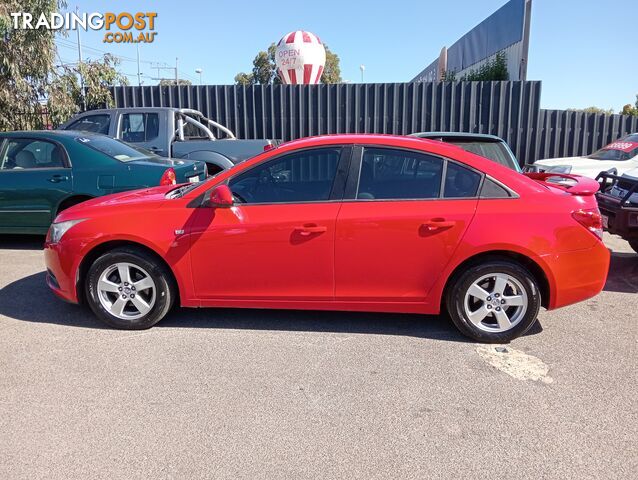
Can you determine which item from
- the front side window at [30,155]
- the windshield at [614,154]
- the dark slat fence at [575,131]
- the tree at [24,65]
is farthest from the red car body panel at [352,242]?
the tree at [24,65]

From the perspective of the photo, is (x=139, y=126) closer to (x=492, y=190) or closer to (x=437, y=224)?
(x=437, y=224)

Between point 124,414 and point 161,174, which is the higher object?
point 161,174

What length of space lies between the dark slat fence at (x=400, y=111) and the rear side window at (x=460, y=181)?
28.7 ft

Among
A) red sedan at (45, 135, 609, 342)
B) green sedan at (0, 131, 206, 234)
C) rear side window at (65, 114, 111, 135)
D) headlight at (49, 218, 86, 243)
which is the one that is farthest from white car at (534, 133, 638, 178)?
rear side window at (65, 114, 111, 135)

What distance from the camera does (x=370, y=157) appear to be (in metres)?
4.11

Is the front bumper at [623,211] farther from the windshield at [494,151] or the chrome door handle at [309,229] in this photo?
the chrome door handle at [309,229]

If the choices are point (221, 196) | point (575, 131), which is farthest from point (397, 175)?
point (575, 131)

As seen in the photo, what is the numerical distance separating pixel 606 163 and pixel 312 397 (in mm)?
7504

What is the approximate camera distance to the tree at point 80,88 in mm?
12320

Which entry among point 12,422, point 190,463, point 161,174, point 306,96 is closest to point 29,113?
point 306,96

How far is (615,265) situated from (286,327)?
4.50m

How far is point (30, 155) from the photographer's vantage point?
22.6ft

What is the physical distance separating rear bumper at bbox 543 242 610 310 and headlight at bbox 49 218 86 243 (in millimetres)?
3832

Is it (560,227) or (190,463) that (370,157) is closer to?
(560,227)
